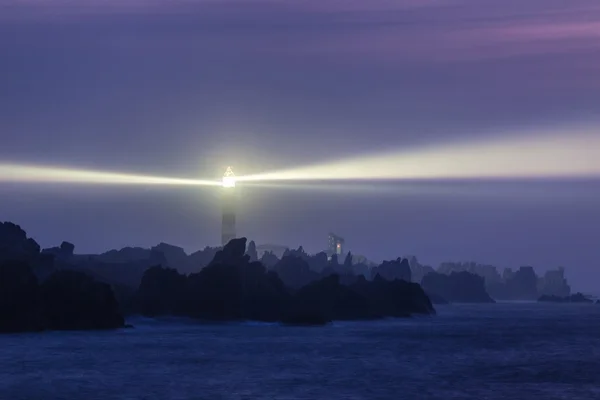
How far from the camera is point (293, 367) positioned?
123500mm

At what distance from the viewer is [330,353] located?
144500 millimetres

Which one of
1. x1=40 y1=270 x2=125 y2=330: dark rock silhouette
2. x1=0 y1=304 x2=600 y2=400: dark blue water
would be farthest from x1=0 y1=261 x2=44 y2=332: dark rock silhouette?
x1=0 y1=304 x2=600 y2=400: dark blue water

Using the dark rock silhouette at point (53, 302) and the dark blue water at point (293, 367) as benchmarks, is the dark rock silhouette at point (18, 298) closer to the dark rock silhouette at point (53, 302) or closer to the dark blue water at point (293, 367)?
the dark rock silhouette at point (53, 302)

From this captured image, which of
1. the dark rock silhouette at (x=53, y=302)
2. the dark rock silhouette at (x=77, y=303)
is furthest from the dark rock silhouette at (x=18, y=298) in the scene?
the dark rock silhouette at (x=77, y=303)

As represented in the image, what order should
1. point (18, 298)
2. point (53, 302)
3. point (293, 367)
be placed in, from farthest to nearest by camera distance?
point (53, 302), point (18, 298), point (293, 367)

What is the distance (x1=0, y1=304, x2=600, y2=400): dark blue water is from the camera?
9975 centimetres

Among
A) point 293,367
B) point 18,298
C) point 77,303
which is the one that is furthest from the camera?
point 77,303

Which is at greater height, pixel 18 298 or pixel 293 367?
pixel 18 298

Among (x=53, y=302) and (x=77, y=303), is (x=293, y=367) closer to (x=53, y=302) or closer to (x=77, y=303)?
(x=53, y=302)

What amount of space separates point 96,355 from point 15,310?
4353 cm

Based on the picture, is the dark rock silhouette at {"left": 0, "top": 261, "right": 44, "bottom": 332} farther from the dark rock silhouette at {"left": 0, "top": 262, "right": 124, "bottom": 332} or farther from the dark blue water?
the dark blue water

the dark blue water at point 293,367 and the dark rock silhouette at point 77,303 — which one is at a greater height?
the dark rock silhouette at point 77,303

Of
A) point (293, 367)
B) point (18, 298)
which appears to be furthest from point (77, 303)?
point (293, 367)

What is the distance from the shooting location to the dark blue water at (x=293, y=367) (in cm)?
9975
